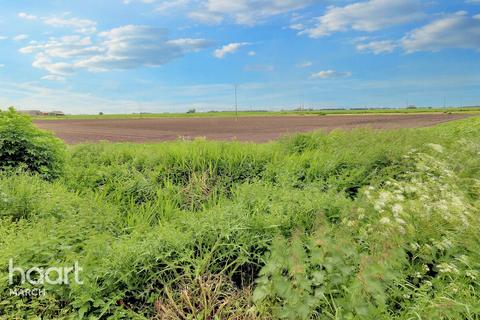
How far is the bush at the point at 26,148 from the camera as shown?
6340 mm

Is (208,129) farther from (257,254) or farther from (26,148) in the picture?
(257,254)

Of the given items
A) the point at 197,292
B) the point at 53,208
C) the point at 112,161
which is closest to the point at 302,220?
the point at 197,292

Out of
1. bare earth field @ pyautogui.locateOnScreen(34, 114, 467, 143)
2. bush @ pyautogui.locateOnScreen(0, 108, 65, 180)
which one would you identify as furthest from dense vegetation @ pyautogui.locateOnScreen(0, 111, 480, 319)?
bare earth field @ pyautogui.locateOnScreen(34, 114, 467, 143)

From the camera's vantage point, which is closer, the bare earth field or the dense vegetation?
the dense vegetation

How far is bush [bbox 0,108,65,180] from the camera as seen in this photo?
6.34 metres

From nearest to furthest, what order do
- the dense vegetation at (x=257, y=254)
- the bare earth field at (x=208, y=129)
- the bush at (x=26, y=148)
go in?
1. the dense vegetation at (x=257, y=254)
2. the bush at (x=26, y=148)
3. the bare earth field at (x=208, y=129)

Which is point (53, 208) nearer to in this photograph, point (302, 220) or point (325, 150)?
point (302, 220)

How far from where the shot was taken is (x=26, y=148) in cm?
648

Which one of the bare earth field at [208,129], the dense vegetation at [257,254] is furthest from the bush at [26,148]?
the bare earth field at [208,129]

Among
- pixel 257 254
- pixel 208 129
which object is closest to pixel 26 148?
pixel 257 254

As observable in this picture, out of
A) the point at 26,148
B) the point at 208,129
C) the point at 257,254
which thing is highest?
the point at 26,148

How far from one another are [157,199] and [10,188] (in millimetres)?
2119

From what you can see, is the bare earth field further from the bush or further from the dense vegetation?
the dense vegetation

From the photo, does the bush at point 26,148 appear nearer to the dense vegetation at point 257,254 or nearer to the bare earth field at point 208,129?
the dense vegetation at point 257,254
